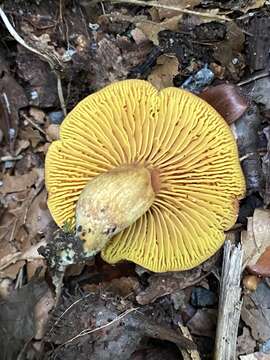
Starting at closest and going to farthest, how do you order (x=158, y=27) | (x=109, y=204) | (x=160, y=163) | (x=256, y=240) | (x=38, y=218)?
(x=109, y=204)
(x=160, y=163)
(x=256, y=240)
(x=158, y=27)
(x=38, y=218)

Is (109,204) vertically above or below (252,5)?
below

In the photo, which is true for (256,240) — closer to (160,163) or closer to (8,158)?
(160,163)

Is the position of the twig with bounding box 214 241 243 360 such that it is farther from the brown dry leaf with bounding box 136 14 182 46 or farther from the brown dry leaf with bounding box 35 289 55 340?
the brown dry leaf with bounding box 136 14 182 46

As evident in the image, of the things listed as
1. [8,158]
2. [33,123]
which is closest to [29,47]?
[33,123]

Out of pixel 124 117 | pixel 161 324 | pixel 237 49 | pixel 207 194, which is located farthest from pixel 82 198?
pixel 237 49

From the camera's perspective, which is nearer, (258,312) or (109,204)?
(109,204)

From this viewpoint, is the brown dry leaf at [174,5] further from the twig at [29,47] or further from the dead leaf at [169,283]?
the dead leaf at [169,283]

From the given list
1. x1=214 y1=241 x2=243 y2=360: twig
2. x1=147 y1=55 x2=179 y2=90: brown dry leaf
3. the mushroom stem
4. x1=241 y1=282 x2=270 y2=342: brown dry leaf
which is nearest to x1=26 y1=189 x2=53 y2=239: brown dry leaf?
the mushroom stem
